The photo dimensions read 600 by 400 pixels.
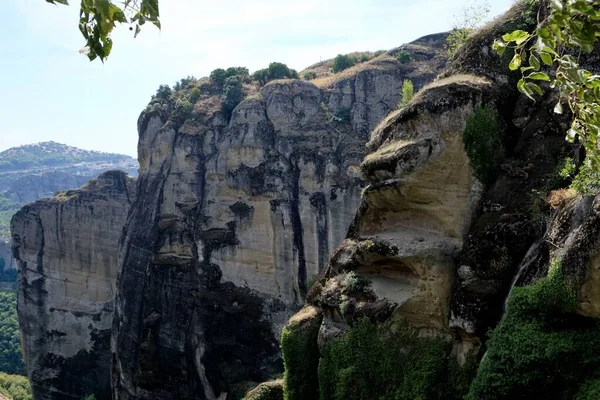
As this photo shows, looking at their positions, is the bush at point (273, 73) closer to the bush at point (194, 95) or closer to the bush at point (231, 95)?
the bush at point (231, 95)

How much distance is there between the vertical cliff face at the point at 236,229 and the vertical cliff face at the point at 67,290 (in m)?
4.77

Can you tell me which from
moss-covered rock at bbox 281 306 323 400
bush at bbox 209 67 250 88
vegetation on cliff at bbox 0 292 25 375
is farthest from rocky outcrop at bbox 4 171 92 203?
moss-covered rock at bbox 281 306 323 400

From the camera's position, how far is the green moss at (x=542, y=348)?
6.95m

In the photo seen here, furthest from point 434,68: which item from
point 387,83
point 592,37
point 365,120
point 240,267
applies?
point 592,37

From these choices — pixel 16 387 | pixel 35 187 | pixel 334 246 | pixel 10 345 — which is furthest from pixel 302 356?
pixel 35 187

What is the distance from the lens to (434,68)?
30109mm

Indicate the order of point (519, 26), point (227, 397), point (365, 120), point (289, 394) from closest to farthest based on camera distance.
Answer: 1. point (519, 26)
2. point (289, 394)
3. point (227, 397)
4. point (365, 120)

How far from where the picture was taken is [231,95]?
30.8 metres

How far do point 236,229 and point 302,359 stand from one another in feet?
51.4

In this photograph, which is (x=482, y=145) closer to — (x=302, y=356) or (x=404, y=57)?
(x=302, y=356)

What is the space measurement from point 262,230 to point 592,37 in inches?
969

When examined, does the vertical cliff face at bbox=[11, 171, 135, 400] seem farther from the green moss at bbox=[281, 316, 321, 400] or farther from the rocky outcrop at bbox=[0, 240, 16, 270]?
the rocky outcrop at bbox=[0, 240, 16, 270]

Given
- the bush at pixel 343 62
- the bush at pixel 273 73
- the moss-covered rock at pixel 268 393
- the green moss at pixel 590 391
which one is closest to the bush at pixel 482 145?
the green moss at pixel 590 391

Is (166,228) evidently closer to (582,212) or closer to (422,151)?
(422,151)
